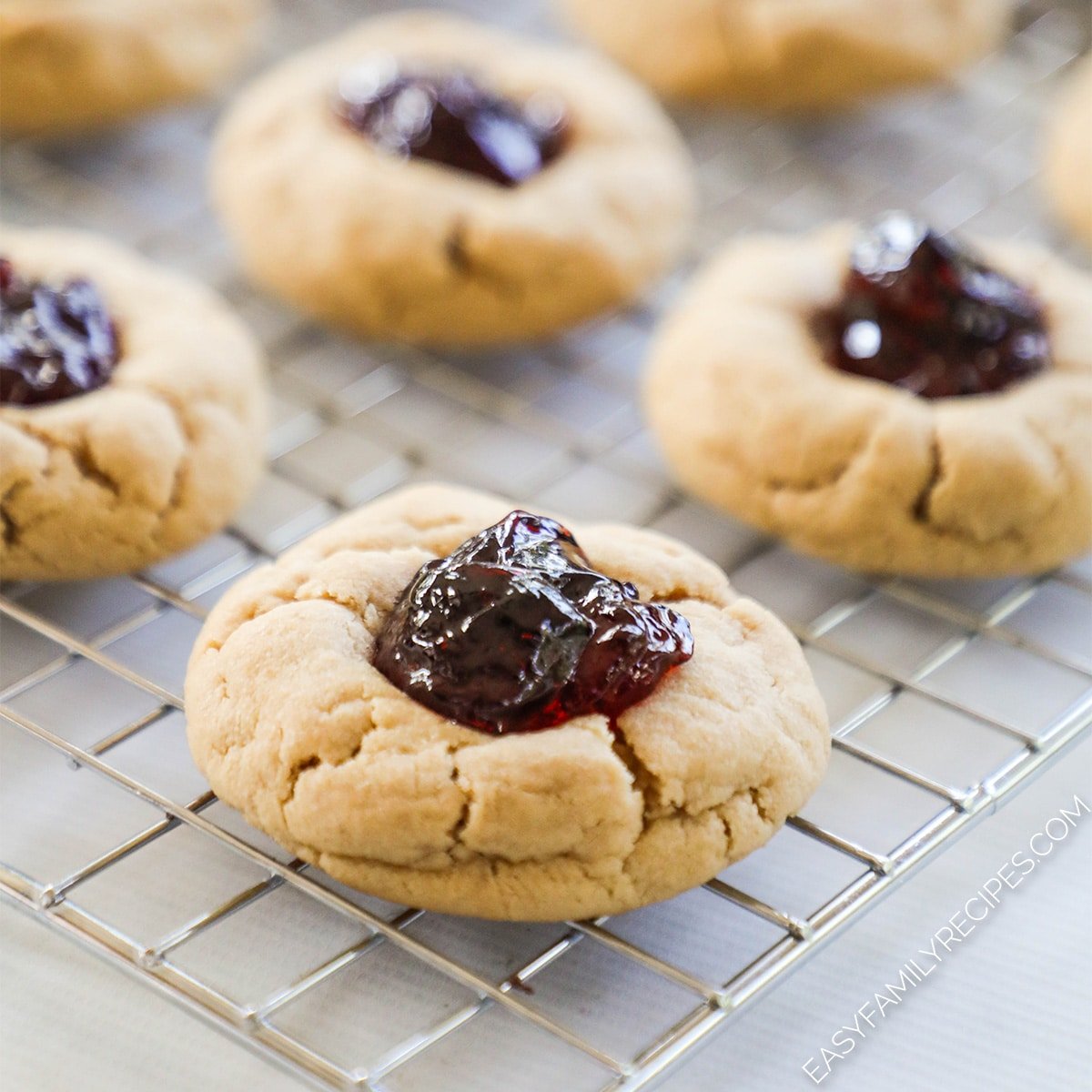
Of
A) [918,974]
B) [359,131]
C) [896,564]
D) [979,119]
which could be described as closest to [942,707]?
[896,564]

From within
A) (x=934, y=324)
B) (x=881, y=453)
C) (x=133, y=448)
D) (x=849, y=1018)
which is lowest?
(x=849, y=1018)

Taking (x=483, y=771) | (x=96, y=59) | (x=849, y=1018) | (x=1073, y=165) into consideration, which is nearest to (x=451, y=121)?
(x=96, y=59)

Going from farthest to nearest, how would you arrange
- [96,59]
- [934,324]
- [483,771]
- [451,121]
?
[96,59]
[451,121]
[934,324]
[483,771]

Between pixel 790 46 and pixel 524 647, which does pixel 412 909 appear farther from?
pixel 790 46

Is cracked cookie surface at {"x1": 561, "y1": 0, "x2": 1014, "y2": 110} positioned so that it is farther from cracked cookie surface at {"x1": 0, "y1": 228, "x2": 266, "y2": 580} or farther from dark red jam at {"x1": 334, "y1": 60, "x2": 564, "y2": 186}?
cracked cookie surface at {"x1": 0, "y1": 228, "x2": 266, "y2": 580}

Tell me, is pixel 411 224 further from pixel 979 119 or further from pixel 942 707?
pixel 979 119

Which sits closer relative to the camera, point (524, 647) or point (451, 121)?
point (524, 647)
